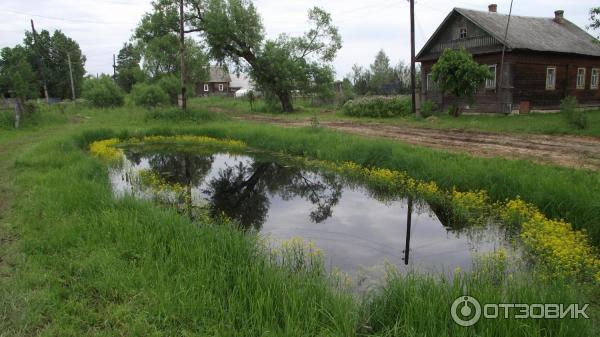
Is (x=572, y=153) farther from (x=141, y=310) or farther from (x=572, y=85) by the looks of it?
(x=572, y=85)

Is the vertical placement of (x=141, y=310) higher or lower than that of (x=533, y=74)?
lower

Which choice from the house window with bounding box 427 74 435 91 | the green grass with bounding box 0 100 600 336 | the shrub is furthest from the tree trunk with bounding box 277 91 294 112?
the green grass with bounding box 0 100 600 336

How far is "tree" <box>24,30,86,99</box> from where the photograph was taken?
192ft

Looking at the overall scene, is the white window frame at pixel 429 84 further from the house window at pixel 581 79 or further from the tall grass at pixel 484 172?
the tall grass at pixel 484 172

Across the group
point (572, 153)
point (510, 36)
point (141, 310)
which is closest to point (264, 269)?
point (141, 310)

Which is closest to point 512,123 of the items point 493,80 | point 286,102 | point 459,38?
point 493,80

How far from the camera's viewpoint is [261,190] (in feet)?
38.5

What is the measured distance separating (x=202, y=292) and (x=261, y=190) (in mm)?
7216

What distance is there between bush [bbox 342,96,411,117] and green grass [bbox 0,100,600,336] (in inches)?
791

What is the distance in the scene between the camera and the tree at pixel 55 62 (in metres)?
58.6

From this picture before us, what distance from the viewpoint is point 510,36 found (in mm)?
24094

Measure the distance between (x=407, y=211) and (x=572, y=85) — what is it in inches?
919

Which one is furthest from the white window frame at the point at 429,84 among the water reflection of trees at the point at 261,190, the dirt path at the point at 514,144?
the water reflection of trees at the point at 261,190

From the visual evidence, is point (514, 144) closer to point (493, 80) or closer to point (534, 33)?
point (493, 80)
